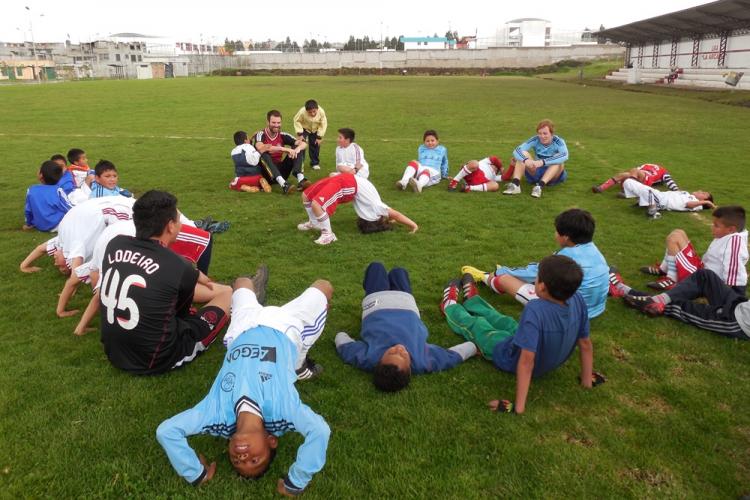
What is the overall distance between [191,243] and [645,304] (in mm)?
4802

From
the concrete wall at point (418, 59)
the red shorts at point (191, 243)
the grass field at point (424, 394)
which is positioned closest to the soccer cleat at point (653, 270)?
the grass field at point (424, 394)

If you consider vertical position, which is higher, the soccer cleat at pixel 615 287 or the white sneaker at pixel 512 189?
Answer: the white sneaker at pixel 512 189

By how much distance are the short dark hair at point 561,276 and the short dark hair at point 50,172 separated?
7.27m

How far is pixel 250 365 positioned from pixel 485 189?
7560 mm

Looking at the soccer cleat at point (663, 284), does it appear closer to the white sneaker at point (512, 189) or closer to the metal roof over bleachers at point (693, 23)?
the white sneaker at point (512, 189)

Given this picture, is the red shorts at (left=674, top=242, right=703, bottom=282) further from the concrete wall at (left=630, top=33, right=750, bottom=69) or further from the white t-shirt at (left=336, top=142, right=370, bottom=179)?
the concrete wall at (left=630, top=33, right=750, bottom=69)

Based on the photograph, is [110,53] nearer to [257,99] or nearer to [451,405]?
[257,99]

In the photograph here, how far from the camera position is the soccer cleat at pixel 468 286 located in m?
5.23

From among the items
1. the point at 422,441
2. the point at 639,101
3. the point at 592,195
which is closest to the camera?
the point at 422,441

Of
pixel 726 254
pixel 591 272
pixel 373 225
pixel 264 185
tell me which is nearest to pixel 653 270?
pixel 726 254

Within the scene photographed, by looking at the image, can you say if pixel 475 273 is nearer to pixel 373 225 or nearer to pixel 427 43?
pixel 373 225

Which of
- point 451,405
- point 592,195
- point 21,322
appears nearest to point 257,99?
point 592,195

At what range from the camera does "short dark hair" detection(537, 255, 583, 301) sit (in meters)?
3.48

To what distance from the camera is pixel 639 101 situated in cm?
2677
